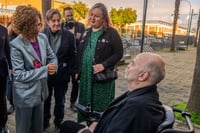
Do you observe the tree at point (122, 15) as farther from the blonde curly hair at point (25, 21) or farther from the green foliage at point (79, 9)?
the blonde curly hair at point (25, 21)

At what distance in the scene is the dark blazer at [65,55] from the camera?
2982mm

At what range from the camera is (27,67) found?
2064mm

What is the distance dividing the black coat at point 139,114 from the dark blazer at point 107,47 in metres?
1.18

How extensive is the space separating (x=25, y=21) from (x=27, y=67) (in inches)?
19.2

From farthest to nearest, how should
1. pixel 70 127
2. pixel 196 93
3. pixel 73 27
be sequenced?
1. pixel 73 27
2. pixel 196 93
3. pixel 70 127

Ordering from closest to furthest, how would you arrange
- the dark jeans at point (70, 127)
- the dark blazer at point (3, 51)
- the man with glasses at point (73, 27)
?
the dark jeans at point (70, 127) → the dark blazer at point (3, 51) → the man with glasses at point (73, 27)

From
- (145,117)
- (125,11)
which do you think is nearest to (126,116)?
(145,117)

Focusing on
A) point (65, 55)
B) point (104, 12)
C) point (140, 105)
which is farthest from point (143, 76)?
point (65, 55)

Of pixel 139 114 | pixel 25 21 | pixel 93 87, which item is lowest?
pixel 93 87

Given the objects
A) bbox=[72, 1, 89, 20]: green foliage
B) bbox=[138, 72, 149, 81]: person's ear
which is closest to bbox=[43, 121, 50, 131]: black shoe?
bbox=[138, 72, 149, 81]: person's ear

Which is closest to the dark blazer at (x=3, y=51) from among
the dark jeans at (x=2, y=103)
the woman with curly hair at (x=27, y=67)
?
the dark jeans at (x=2, y=103)

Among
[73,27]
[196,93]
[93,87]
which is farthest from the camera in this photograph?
[73,27]

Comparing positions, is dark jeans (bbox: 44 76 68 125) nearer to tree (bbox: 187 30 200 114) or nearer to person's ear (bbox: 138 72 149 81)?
person's ear (bbox: 138 72 149 81)

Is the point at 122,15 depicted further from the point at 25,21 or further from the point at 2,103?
the point at 25,21
